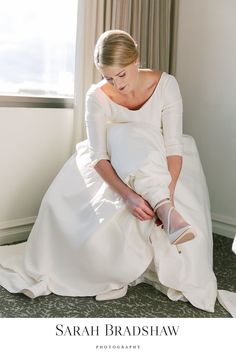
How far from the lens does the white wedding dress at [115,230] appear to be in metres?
1.74

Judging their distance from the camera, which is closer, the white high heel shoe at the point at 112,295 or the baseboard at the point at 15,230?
the white high heel shoe at the point at 112,295

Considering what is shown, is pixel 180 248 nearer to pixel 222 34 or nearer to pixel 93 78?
pixel 93 78

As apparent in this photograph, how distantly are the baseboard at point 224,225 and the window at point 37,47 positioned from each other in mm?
1195

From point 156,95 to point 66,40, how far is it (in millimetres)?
Answer: 836

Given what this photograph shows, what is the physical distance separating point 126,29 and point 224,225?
1337 mm

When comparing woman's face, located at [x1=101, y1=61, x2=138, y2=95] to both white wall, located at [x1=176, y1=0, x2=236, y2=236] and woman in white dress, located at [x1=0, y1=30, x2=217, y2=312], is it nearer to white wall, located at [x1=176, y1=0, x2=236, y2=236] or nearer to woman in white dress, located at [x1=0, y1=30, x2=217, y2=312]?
woman in white dress, located at [x1=0, y1=30, x2=217, y2=312]

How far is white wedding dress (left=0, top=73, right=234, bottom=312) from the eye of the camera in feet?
5.71

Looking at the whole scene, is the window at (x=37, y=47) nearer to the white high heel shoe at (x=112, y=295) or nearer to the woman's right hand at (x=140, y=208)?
the woman's right hand at (x=140, y=208)

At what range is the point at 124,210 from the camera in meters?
1.79

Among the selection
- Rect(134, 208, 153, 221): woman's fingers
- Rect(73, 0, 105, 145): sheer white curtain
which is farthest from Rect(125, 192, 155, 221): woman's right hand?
Rect(73, 0, 105, 145): sheer white curtain
